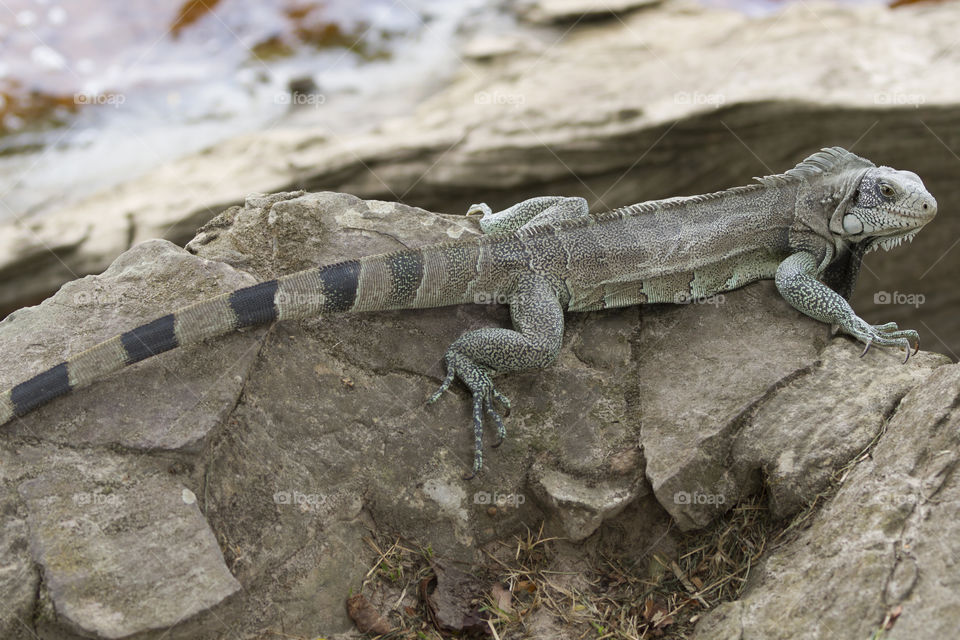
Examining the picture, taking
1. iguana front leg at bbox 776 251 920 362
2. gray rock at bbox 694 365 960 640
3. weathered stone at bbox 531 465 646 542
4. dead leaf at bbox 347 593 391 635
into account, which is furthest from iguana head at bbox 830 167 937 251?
dead leaf at bbox 347 593 391 635

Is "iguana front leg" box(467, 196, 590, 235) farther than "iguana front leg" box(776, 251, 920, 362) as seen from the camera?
Yes

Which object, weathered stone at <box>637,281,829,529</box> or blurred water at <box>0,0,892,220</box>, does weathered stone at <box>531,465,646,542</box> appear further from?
blurred water at <box>0,0,892,220</box>

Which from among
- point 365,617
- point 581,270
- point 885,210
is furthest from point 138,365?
point 885,210

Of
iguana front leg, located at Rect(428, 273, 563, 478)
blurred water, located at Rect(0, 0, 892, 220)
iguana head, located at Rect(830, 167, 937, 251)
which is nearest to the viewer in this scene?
iguana front leg, located at Rect(428, 273, 563, 478)

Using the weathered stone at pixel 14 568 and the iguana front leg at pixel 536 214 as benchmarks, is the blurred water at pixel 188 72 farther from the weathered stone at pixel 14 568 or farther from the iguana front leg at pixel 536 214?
the weathered stone at pixel 14 568

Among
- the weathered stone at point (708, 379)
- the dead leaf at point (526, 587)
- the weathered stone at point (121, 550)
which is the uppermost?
the weathered stone at point (121, 550)

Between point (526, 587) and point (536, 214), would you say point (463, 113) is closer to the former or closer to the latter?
point (536, 214)

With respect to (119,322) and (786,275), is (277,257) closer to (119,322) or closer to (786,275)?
(119,322)

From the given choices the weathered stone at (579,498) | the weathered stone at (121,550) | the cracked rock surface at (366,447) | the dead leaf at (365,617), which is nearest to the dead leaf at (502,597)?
the cracked rock surface at (366,447)
